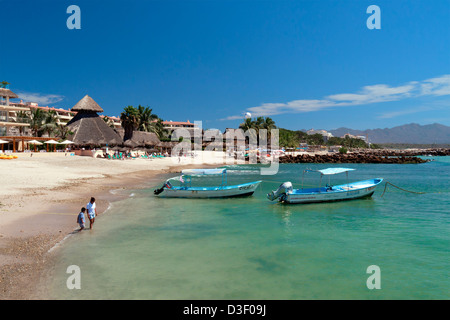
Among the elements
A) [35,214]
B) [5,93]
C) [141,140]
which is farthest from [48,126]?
[35,214]

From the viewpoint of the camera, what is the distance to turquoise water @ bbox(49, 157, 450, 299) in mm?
8875

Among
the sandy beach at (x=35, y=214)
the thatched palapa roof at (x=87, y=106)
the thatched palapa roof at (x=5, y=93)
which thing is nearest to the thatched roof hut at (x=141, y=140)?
the thatched palapa roof at (x=87, y=106)

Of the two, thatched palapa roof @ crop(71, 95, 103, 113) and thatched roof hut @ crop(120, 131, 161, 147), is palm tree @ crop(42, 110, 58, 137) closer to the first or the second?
thatched palapa roof @ crop(71, 95, 103, 113)

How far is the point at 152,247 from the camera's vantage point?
12281 mm

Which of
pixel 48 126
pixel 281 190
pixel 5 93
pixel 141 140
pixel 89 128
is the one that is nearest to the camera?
pixel 281 190

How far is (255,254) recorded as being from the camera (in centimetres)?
1180

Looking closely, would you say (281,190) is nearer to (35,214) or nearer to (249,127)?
(35,214)

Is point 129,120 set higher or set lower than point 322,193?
higher

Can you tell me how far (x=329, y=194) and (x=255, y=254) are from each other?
12716 mm

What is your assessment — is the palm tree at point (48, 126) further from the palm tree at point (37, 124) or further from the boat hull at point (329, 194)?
the boat hull at point (329, 194)
